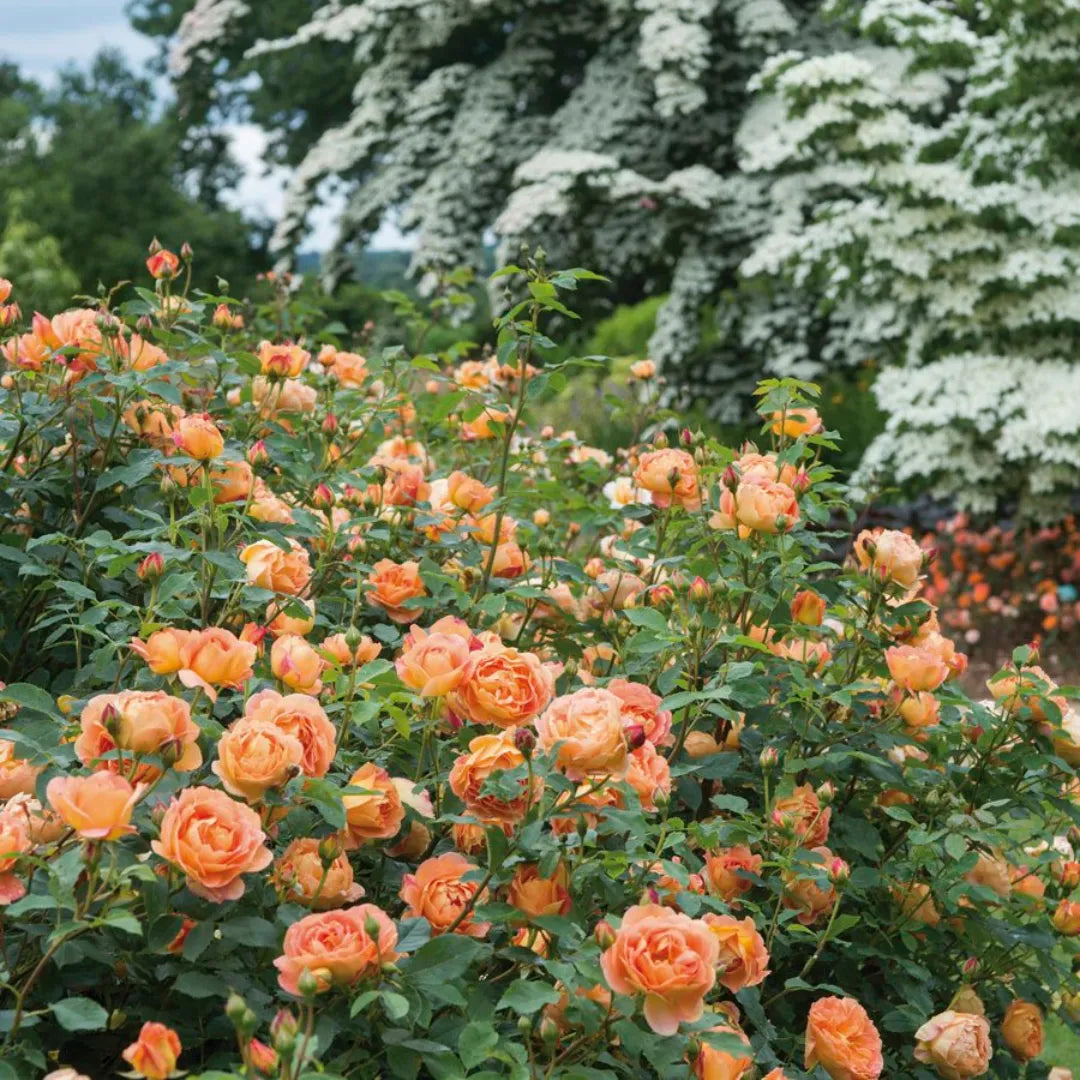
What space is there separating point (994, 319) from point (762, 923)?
206 inches

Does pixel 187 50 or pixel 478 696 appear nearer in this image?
pixel 478 696

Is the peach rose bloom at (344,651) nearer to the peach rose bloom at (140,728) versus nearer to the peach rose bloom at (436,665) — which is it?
the peach rose bloom at (436,665)

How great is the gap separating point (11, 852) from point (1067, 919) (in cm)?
136

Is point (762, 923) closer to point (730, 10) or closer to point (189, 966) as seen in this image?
point (189, 966)

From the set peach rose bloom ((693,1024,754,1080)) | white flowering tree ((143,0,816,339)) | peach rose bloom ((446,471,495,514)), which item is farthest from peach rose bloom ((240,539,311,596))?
white flowering tree ((143,0,816,339))

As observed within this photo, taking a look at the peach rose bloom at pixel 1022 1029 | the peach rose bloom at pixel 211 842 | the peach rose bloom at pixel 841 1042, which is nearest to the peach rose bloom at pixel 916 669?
the peach rose bloom at pixel 841 1042

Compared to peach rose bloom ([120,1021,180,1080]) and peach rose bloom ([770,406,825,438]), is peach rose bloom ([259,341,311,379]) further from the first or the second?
peach rose bloom ([120,1021,180,1080])

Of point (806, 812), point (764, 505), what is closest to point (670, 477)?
point (764, 505)

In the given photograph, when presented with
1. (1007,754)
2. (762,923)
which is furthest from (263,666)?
(1007,754)

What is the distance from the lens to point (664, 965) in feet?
3.28

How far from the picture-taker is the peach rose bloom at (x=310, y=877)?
1156mm

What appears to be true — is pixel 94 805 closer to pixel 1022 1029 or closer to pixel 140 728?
pixel 140 728

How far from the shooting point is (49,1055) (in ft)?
3.66

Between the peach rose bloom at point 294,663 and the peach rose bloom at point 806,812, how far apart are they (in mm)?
575
